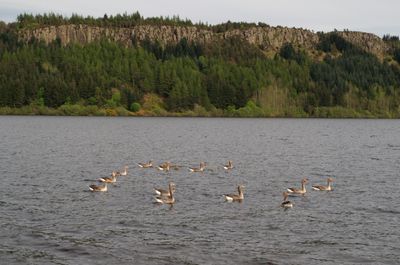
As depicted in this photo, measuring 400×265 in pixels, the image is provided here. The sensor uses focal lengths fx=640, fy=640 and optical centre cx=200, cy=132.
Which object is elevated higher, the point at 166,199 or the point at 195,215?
the point at 166,199

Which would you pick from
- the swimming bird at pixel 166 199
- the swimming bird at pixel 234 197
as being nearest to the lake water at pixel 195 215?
the swimming bird at pixel 234 197

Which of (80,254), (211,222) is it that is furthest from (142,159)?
(80,254)

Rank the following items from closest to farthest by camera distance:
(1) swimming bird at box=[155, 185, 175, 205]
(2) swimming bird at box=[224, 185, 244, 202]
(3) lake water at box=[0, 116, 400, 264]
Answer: (3) lake water at box=[0, 116, 400, 264] → (1) swimming bird at box=[155, 185, 175, 205] → (2) swimming bird at box=[224, 185, 244, 202]

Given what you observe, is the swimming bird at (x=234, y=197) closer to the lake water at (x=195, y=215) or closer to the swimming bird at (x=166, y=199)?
the lake water at (x=195, y=215)

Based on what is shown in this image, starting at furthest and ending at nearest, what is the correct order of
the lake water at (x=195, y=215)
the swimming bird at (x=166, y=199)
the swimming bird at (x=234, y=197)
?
the swimming bird at (x=234, y=197) → the swimming bird at (x=166, y=199) → the lake water at (x=195, y=215)

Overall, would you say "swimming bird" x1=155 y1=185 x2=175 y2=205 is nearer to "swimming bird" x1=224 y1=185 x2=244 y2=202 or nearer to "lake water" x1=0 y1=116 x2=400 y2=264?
"lake water" x1=0 y1=116 x2=400 y2=264

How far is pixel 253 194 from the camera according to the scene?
1914 inches

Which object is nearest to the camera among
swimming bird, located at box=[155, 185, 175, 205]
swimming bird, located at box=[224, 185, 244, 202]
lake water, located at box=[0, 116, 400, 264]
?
lake water, located at box=[0, 116, 400, 264]

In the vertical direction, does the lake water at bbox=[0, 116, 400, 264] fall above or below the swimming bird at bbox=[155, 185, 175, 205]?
below

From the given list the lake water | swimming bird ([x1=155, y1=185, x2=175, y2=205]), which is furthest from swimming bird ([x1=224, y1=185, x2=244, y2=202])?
swimming bird ([x1=155, y1=185, x2=175, y2=205])

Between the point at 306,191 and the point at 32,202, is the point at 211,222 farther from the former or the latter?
the point at 306,191

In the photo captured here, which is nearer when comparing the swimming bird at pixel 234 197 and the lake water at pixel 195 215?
the lake water at pixel 195 215

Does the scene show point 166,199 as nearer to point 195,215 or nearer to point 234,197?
point 195,215

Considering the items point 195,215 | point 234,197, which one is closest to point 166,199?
point 195,215
